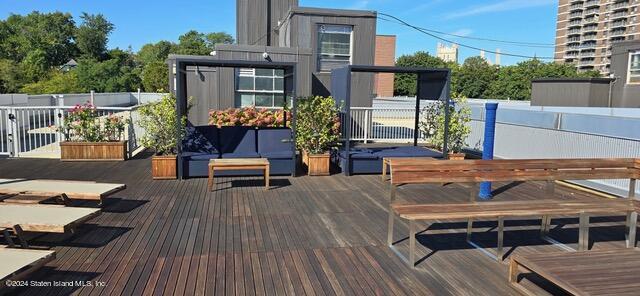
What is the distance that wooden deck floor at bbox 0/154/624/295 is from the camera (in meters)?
3.61

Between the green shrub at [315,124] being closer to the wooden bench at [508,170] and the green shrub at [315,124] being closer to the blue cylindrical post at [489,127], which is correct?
the blue cylindrical post at [489,127]

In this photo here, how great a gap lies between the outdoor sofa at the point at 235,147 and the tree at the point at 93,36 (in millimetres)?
70164

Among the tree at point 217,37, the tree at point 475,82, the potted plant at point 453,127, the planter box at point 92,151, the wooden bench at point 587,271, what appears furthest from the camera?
the tree at point 217,37

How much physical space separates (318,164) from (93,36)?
7734 cm

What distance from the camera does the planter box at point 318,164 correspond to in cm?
835

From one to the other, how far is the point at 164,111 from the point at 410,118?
1090cm

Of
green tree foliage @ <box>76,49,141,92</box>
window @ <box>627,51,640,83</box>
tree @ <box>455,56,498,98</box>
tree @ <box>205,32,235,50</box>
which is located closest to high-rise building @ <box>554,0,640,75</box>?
tree @ <box>455,56,498,98</box>

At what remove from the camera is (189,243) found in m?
4.55

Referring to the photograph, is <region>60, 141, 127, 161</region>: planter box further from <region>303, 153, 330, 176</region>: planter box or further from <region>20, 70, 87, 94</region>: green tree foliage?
<region>20, 70, 87, 94</region>: green tree foliage

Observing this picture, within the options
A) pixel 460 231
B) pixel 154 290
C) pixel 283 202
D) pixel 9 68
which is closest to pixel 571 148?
pixel 460 231

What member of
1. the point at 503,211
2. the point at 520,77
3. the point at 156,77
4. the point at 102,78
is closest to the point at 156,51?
the point at 102,78

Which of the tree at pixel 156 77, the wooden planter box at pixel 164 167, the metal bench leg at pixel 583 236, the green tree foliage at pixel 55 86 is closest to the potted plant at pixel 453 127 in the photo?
the metal bench leg at pixel 583 236

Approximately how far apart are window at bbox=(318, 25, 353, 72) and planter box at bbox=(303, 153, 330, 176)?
6.41 m

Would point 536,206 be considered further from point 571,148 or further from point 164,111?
point 164,111
